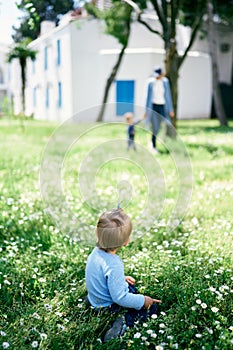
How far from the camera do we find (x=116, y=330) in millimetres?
3076

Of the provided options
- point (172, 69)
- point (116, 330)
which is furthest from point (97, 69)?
point (116, 330)

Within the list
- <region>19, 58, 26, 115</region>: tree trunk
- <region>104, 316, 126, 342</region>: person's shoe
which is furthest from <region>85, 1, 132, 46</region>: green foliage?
<region>104, 316, 126, 342</region>: person's shoe

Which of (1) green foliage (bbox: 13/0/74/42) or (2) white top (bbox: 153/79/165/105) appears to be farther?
(2) white top (bbox: 153/79/165/105)

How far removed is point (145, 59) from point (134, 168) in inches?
695

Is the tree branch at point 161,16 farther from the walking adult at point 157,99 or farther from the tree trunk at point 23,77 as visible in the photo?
the tree trunk at point 23,77

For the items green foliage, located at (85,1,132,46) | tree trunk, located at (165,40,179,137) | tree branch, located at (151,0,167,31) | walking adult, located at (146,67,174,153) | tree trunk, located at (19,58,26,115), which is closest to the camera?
walking adult, located at (146,67,174,153)

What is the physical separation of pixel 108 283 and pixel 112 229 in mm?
377

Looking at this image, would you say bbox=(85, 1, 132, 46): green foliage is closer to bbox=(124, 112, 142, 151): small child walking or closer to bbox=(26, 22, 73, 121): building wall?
bbox=(26, 22, 73, 121): building wall

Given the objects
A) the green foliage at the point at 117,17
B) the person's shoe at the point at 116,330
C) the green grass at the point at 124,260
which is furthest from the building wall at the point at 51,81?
the person's shoe at the point at 116,330

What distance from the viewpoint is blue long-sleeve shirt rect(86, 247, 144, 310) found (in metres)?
3.12

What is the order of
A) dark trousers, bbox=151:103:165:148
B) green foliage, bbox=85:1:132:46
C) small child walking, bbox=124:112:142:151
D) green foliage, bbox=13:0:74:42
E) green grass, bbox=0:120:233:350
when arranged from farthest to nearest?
1. green foliage, bbox=85:1:132:46
2. dark trousers, bbox=151:103:165:148
3. small child walking, bbox=124:112:142:151
4. green foliage, bbox=13:0:74:42
5. green grass, bbox=0:120:233:350

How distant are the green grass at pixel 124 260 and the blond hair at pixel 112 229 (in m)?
0.53

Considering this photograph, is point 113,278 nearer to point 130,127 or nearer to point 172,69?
point 130,127

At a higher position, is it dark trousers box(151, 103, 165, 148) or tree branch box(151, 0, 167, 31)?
tree branch box(151, 0, 167, 31)
